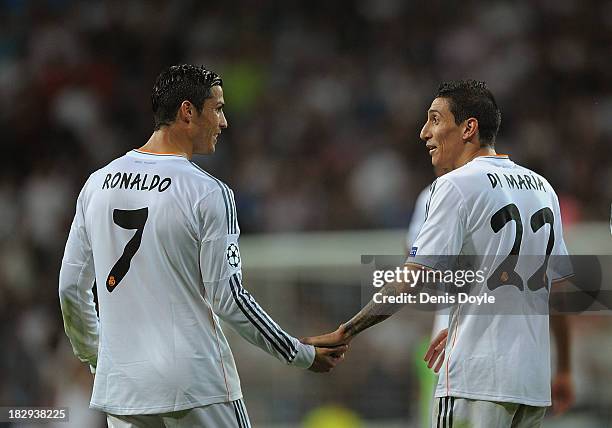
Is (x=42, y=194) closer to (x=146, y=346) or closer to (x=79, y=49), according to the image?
(x=79, y=49)

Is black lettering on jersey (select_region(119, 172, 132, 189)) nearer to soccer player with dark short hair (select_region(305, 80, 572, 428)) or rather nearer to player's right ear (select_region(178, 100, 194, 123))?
player's right ear (select_region(178, 100, 194, 123))

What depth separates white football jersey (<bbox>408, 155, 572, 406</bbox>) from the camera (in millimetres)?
4152

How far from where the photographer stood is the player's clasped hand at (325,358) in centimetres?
457

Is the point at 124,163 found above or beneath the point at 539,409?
above

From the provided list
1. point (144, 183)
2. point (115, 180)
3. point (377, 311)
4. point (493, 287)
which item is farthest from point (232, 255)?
point (493, 287)

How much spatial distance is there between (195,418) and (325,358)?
73 centimetres

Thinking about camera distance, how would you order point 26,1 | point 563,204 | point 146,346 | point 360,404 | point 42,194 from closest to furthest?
point 146,346, point 360,404, point 563,204, point 42,194, point 26,1

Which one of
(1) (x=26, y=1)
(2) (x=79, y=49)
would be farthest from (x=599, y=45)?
(1) (x=26, y=1)

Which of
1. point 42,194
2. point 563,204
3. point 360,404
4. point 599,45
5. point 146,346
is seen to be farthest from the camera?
point 599,45

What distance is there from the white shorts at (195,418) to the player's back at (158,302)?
0.04m

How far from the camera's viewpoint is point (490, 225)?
4.20 metres

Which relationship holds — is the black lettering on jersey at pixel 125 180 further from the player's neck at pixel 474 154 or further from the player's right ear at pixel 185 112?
the player's neck at pixel 474 154

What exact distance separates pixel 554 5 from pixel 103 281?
8648 millimetres

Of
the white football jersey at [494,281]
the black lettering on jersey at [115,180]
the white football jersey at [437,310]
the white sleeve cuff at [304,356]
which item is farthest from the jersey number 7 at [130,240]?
the white football jersey at [437,310]
